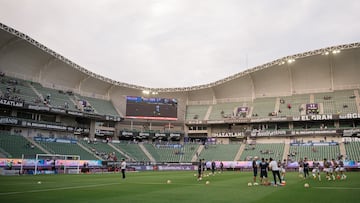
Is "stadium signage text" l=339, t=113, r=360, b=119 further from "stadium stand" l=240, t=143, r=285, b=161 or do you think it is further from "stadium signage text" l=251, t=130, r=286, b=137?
"stadium stand" l=240, t=143, r=285, b=161

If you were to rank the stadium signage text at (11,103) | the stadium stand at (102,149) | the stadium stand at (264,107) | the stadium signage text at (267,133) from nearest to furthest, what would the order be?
the stadium signage text at (11,103)
the stadium stand at (102,149)
the stadium signage text at (267,133)
the stadium stand at (264,107)

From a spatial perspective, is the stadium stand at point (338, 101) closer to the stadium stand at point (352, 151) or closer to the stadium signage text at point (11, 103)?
the stadium stand at point (352, 151)

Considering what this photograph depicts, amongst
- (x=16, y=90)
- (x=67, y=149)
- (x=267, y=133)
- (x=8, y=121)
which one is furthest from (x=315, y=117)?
(x=16, y=90)

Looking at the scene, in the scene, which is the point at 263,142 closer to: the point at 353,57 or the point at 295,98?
the point at 295,98

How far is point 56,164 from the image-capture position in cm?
4362

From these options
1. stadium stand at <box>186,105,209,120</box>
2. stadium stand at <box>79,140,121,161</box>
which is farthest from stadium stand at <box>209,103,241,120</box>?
stadium stand at <box>79,140,121,161</box>

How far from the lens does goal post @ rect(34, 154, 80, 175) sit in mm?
41459

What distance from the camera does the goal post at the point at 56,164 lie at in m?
41.5

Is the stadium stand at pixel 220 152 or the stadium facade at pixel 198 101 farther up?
the stadium facade at pixel 198 101

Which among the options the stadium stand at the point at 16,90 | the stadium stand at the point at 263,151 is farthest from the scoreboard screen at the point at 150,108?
the stadium stand at the point at 16,90

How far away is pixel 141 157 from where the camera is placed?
2410 inches

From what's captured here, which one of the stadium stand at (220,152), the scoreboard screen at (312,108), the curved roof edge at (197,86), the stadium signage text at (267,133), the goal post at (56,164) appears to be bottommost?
the goal post at (56,164)

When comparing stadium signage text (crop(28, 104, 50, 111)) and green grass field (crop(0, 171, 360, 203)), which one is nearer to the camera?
green grass field (crop(0, 171, 360, 203))

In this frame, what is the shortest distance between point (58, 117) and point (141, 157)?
1770cm
